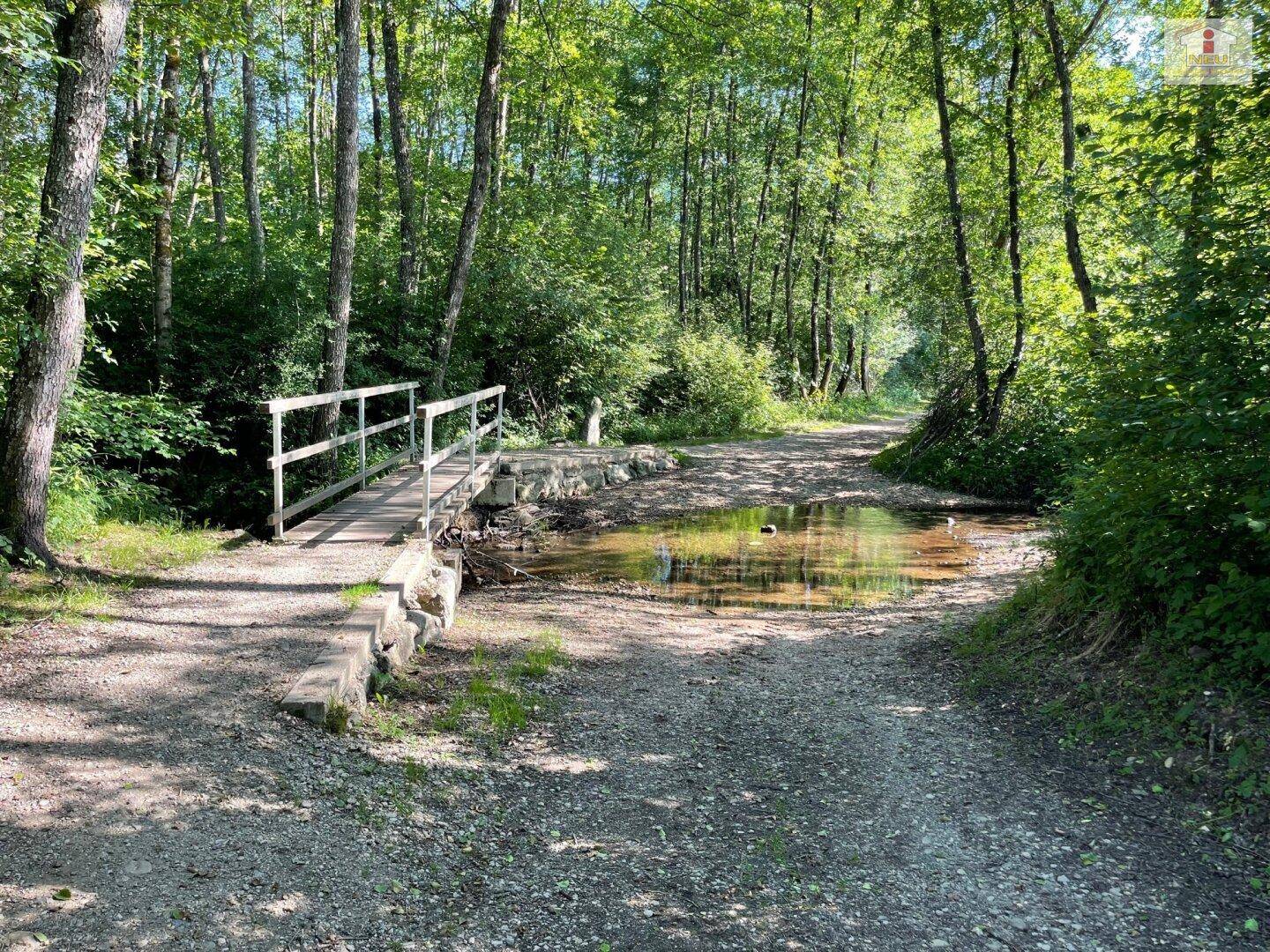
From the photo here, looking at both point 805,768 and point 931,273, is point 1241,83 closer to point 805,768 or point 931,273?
point 805,768

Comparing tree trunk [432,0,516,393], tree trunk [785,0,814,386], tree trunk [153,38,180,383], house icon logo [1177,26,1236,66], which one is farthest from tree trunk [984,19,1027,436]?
tree trunk [153,38,180,383]

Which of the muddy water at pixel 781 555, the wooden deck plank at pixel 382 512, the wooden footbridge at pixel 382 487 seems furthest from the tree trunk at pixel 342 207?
the muddy water at pixel 781 555

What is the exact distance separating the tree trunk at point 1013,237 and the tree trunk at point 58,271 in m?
13.4

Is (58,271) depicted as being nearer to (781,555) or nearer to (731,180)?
(781,555)

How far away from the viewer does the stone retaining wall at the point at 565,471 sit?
12.7 m

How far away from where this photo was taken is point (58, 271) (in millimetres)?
5887

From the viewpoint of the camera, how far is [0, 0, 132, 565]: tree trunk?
5973mm

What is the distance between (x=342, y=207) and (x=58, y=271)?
5263 millimetres

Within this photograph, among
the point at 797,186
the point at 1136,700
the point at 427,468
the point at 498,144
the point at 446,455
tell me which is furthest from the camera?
the point at 797,186

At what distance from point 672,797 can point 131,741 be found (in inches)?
106

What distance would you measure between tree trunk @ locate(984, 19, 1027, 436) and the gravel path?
10.9 metres

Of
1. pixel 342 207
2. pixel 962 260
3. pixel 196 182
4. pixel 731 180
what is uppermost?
pixel 731 180

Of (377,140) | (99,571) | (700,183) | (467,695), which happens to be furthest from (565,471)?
(700,183)

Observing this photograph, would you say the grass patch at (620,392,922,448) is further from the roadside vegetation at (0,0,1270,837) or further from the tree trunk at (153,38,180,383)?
the tree trunk at (153,38,180,383)
